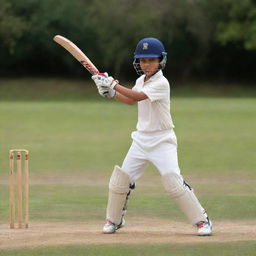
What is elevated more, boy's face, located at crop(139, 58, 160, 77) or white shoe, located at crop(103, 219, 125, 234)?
boy's face, located at crop(139, 58, 160, 77)

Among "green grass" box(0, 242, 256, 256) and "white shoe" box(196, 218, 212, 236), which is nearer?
"green grass" box(0, 242, 256, 256)

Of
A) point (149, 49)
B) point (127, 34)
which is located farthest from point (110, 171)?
point (127, 34)

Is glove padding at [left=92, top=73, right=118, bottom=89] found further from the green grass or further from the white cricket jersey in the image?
the green grass

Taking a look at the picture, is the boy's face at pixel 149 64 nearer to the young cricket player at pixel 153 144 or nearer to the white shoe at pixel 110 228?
the young cricket player at pixel 153 144

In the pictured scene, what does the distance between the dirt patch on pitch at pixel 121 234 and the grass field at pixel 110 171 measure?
1.2 inches

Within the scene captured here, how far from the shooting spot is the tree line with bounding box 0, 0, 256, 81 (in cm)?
4444

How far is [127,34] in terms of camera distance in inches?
1756

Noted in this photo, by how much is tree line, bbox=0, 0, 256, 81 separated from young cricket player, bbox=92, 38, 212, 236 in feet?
124

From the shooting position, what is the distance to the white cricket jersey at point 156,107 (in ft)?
20.2

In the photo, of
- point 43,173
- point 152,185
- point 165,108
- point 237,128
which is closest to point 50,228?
point 165,108

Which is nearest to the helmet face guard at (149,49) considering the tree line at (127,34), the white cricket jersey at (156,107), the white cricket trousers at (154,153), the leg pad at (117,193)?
the white cricket jersey at (156,107)

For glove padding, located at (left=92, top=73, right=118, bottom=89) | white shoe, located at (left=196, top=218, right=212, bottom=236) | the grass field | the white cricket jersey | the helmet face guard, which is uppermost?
the helmet face guard

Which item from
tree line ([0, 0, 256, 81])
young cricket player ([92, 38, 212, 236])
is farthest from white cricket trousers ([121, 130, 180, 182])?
tree line ([0, 0, 256, 81])

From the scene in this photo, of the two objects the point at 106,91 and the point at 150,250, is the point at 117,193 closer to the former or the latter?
the point at 106,91
